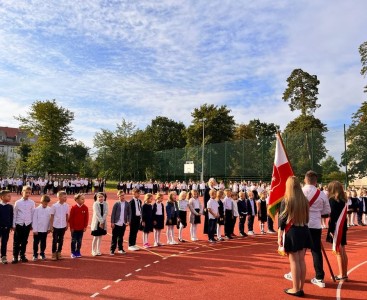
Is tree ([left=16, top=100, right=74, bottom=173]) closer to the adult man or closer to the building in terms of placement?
the adult man

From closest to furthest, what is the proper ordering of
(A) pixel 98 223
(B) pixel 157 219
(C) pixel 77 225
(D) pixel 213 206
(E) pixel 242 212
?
(C) pixel 77 225
(A) pixel 98 223
(B) pixel 157 219
(D) pixel 213 206
(E) pixel 242 212

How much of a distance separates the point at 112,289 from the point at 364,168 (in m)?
26.4

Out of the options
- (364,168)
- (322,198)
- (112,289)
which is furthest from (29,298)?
(364,168)

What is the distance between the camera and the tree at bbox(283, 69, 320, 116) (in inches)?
2136

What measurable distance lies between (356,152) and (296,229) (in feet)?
82.4

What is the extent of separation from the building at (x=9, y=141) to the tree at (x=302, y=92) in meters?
81.4

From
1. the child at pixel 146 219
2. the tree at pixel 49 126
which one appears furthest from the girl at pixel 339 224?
the tree at pixel 49 126

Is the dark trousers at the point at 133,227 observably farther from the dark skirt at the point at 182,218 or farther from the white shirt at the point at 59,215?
the white shirt at the point at 59,215

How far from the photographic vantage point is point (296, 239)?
22.5ft

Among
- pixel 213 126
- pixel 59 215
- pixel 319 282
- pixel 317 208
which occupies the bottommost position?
pixel 319 282

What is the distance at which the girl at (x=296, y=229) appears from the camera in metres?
6.80

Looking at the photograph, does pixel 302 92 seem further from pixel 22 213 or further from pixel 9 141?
pixel 9 141

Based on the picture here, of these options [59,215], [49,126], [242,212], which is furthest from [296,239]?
[49,126]

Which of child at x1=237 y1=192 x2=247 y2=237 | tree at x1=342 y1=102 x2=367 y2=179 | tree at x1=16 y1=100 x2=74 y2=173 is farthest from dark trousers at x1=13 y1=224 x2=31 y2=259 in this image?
tree at x1=16 y1=100 x2=74 y2=173
